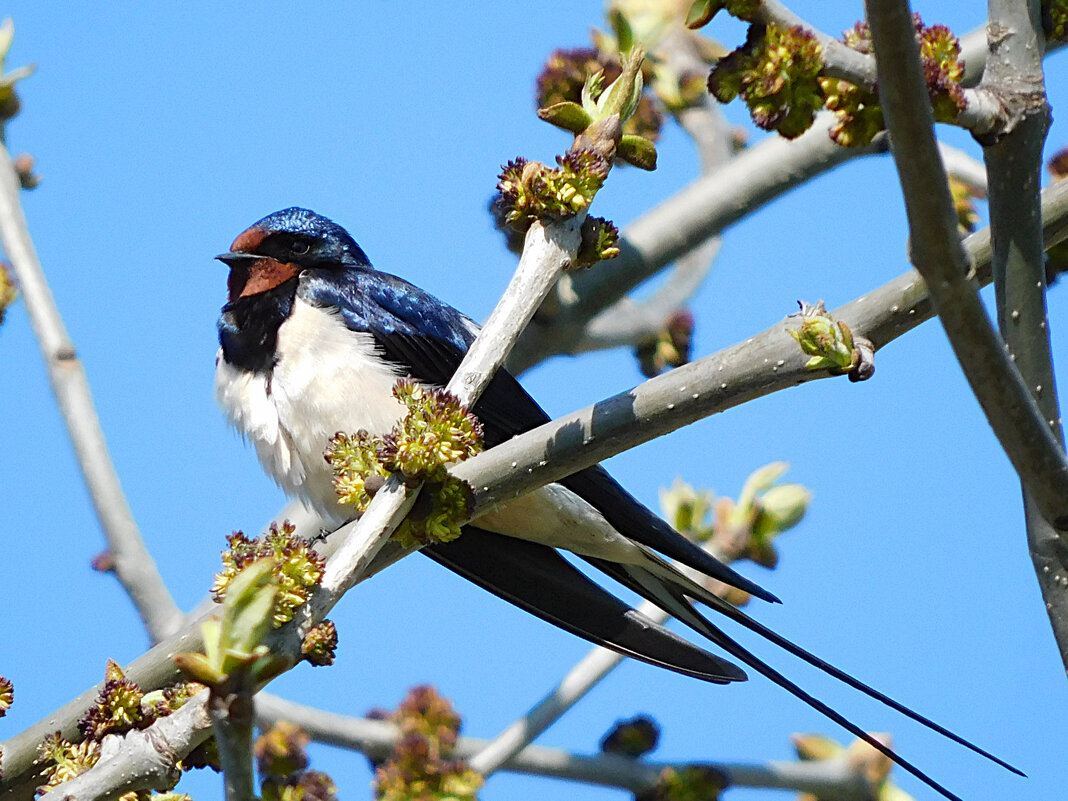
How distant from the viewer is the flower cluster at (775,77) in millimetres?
1931

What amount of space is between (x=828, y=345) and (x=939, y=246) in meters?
0.48

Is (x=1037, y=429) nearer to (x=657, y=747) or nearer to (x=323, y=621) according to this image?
(x=323, y=621)

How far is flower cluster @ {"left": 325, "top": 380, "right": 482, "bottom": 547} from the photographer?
2375 mm

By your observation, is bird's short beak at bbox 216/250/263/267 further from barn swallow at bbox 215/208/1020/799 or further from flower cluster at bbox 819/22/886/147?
flower cluster at bbox 819/22/886/147

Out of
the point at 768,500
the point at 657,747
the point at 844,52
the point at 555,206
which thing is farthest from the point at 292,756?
the point at 844,52

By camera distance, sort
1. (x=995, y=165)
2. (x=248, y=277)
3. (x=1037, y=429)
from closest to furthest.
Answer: (x=1037, y=429), (x=995, y=165), (x=248, y=277)

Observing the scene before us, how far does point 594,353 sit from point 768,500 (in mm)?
1089

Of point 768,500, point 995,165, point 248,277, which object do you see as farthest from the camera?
point 248,277

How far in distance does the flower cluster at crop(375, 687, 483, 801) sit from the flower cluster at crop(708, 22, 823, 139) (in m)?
2.09

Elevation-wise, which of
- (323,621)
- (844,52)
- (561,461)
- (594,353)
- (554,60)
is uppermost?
(554,60)

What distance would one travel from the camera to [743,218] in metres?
5.07

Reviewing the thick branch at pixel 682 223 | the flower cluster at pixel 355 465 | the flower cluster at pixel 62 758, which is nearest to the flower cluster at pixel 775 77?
the flower cluster at pixel 355 465

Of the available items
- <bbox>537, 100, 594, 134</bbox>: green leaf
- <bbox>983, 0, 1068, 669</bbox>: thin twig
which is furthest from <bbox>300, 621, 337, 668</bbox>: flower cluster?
<bbox>983, 0, 1068, 669</bbox>: thin twig

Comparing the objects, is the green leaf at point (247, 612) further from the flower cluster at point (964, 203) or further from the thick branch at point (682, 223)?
the flower cluster at point (964, 203)
